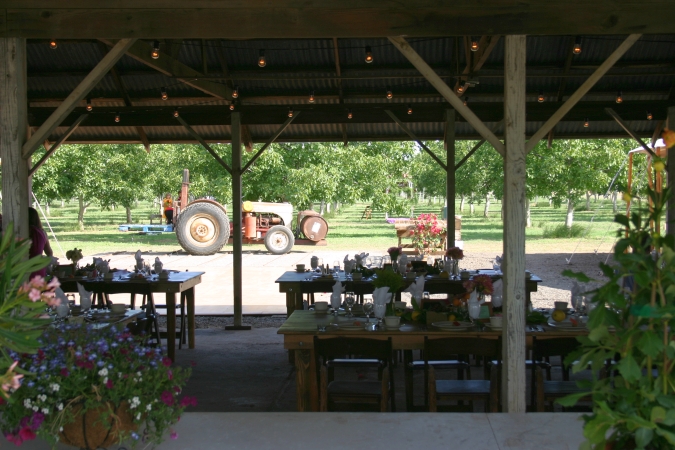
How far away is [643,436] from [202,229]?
18701 mm

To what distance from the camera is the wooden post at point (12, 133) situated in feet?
15.8

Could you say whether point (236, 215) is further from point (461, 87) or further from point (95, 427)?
point (95, 427)

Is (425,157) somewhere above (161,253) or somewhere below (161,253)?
above

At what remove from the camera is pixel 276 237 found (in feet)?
68.9

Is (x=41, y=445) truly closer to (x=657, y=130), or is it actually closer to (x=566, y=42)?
(x=566, y=42)

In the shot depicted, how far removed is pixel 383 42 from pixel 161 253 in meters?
13.0

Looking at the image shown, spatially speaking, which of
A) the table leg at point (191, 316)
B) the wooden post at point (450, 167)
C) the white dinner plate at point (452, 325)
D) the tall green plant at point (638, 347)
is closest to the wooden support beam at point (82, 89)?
the white dinner plate at point (452, 325)

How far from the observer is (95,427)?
3.38 metres

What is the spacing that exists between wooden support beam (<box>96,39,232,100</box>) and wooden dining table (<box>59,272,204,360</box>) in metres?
2.43

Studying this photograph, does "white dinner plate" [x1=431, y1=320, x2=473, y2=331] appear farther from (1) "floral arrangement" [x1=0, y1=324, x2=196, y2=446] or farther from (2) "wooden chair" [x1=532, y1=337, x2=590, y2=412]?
(1) "floral arrangement" [x1=0, y1=324, x2=196, y2=446]

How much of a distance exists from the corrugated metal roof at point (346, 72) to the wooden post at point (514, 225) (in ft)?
15.0

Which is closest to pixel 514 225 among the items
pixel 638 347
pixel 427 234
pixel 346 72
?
pixel 638 347

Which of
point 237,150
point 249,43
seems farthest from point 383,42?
point 237,150

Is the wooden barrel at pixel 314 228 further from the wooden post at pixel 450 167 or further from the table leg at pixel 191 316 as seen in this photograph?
the table leg at pixel 191 316
